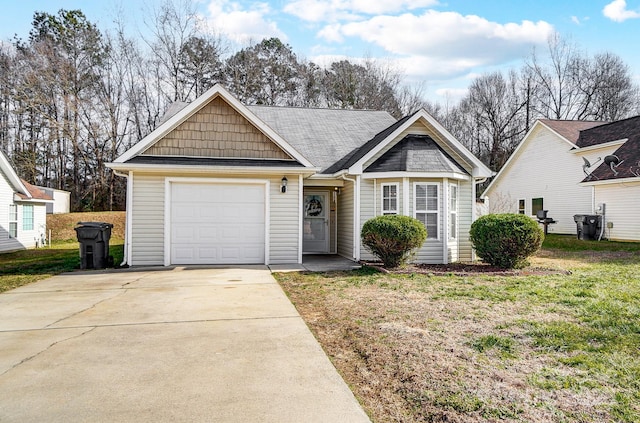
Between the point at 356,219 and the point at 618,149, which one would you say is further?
the point at 618,149

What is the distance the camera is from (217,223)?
11.0 meters

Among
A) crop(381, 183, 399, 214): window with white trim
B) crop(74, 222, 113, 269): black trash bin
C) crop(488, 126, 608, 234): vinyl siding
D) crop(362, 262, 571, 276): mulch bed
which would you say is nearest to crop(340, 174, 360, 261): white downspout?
crop(381, 183, 399, 214): window with white trim

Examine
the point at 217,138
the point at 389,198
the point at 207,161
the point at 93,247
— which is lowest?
the point at 93,247

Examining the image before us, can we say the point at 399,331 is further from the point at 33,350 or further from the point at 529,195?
the point at 529,195

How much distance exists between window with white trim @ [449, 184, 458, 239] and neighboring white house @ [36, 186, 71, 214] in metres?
21.3

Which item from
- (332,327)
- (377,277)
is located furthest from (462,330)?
(377,277)

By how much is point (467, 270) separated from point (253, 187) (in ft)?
19.1

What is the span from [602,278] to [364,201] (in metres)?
5.77

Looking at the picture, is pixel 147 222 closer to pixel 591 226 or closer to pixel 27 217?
pixel 27 217

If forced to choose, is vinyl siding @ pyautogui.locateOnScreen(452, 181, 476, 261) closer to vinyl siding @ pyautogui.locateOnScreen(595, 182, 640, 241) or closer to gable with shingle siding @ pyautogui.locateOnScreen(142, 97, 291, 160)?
gable with shingle siding @ pyautogui.locateOnScreen(142, 97, 291, 160)

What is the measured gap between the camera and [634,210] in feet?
52.5

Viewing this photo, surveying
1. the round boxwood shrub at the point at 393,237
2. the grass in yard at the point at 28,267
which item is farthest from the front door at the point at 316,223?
the grass in yard at the point at 28,267

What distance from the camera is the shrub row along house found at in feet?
54.1

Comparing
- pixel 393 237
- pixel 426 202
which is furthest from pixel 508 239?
pixel 393 237
